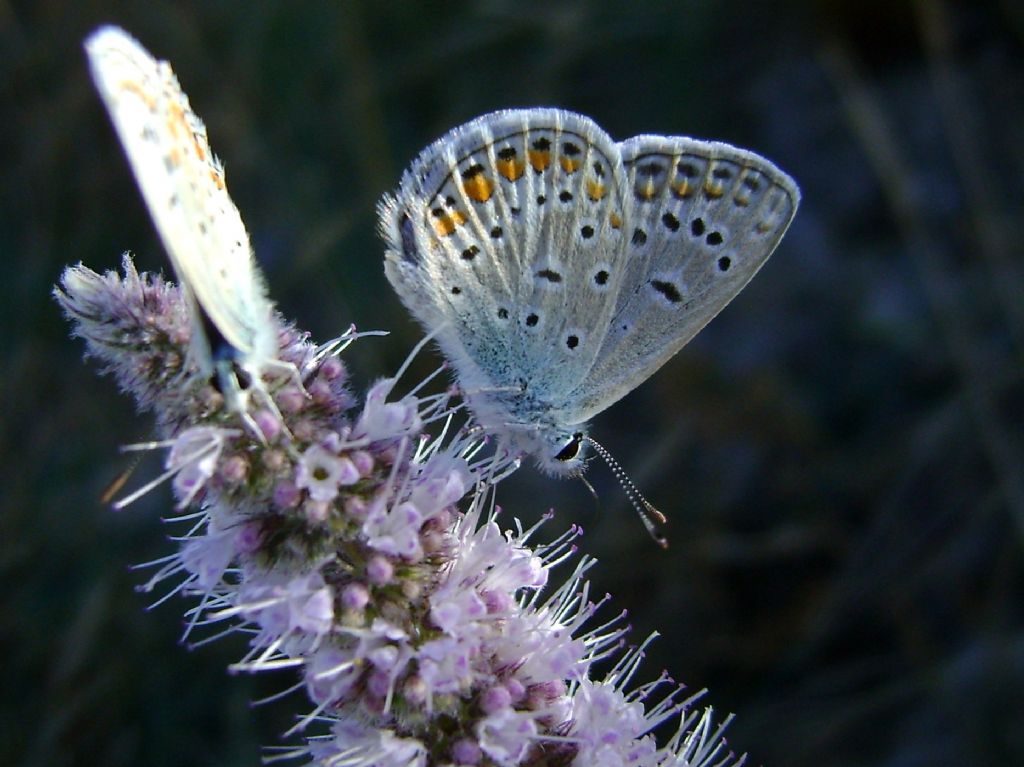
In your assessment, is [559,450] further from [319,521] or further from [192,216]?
[192,216]

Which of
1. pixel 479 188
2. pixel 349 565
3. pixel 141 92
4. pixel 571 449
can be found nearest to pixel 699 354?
pixel 571 449

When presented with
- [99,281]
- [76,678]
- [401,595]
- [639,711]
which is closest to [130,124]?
[99,281]

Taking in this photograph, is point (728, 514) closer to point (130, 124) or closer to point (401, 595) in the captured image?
point (401, 595)

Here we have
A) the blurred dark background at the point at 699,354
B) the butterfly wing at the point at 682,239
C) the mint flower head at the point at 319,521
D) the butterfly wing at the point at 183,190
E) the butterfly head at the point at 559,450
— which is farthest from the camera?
the blurred dark background at the point at 699,354

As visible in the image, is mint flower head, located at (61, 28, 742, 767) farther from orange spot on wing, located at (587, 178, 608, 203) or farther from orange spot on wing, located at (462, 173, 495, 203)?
orange spot on wing, located at (587, 178, 608, 203)

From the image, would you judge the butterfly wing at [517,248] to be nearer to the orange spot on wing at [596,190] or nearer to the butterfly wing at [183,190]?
the orange spot on wing at [596,190]

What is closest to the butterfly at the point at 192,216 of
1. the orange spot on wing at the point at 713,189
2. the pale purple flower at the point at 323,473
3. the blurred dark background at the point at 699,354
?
the pale purple flower at the point at 323,473
